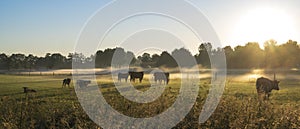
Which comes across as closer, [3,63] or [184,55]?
[184,55]

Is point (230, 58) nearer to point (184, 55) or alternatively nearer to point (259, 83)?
point (259, 83)

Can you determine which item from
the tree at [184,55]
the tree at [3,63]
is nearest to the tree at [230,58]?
the tree at [184,55]

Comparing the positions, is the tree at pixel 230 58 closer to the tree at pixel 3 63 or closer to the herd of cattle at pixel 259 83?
the herd of cattle at pixel 259 83

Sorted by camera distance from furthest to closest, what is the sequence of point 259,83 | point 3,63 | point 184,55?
point 3,63
point 259,83
point 184,55

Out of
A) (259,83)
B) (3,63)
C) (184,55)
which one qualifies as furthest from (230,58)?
(3,63)

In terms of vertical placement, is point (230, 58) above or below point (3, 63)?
below

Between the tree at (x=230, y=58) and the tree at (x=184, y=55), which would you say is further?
the tree at (x=230, y=58)

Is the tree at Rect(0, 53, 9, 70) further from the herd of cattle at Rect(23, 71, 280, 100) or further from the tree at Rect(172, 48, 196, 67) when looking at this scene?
the tree at Rect(172, 48, 196, 67)

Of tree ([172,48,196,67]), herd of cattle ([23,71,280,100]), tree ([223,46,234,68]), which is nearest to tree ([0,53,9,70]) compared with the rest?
tree ([223,46,234,68])

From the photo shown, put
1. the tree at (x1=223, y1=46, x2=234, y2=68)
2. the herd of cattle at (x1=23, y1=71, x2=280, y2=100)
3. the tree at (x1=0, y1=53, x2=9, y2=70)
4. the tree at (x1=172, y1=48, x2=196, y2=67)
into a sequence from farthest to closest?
the tree at (x1=0, y1=53, x2=9, y2=70), the tree at (x1=223, y1=46, x2=234, y2=68), the herd of cattle at (x1=23, y1=71, x2=280, y2=100), the tree at (x1=172, y1=48, x2=196, y2=67)

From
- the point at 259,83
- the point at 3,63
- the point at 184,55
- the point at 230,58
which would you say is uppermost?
the point at 3,63

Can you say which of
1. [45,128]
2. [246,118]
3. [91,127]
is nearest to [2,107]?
[45,128]

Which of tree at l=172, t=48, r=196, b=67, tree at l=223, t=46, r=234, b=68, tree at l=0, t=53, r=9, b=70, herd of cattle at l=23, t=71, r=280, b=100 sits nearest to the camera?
tree at l=172, t=48, r=196, b=67

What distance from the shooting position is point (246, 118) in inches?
402
